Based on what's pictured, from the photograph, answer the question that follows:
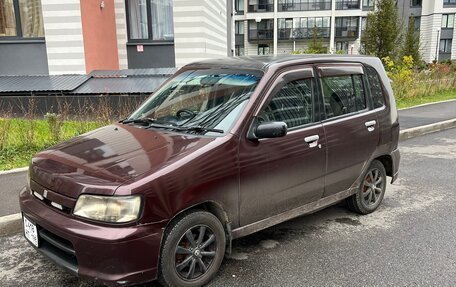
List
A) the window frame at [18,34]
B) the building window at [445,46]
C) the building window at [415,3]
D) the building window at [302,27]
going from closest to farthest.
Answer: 1. the window frame at [18,34]
2. the building window at [445,46]
3. the building window at [415,3]
4. the building window at [302,27]

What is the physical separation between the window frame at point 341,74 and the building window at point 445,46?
5541cm

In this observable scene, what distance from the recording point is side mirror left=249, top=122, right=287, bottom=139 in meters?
3.39

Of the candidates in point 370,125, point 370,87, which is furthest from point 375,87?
point 370,125

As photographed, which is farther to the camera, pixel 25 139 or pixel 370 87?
pixel 25 139

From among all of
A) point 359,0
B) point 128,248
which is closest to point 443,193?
point 128,248

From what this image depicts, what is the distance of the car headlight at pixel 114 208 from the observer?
2766 millimetres

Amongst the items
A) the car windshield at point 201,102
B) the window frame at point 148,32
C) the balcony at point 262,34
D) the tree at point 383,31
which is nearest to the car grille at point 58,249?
the car windshield at point 201,102

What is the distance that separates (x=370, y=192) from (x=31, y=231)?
3694 mm

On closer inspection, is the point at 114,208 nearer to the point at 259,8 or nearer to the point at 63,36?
the point at 63,36

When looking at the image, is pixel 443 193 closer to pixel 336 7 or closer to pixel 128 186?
pixel 128 186

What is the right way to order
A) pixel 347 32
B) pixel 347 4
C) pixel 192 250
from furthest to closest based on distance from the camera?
pixel 347 32
pixel 347 4
pixel 192 250

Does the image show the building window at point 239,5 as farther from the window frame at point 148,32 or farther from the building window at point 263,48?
the window frame at point 148,32

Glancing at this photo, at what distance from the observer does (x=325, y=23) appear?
54344mm

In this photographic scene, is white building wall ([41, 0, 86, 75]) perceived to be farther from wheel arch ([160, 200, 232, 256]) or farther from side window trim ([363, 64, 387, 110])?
wheel arch ([160, 200, 232, 256])
